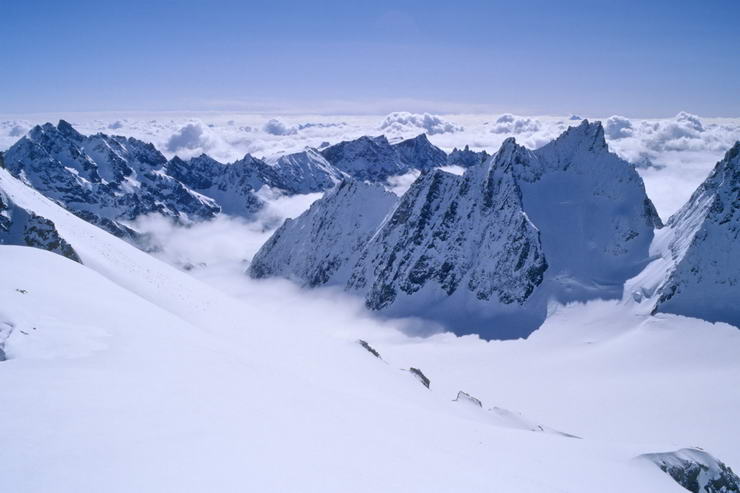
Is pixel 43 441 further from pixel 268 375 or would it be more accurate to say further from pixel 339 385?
pixel 339 385

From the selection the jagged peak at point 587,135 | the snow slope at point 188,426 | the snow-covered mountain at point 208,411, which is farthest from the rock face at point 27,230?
the jagged peak at point 587,135

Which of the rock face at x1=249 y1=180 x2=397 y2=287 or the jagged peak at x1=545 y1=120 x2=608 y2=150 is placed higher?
the jagged peak at x1=545 y1=120 x2=608 y2=150

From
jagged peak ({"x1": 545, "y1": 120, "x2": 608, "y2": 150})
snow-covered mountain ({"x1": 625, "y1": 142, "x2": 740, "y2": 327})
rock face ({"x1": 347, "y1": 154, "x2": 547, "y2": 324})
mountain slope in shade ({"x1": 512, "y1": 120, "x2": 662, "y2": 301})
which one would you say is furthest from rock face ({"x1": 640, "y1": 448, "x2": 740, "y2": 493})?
jagged peak ({"x1": 545, "y1": 120, "x2": 608, "y2": 150})

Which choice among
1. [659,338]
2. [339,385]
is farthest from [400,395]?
[659,338]

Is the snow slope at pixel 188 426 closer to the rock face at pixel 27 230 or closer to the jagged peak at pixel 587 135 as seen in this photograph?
the rock face at pixel 27 230

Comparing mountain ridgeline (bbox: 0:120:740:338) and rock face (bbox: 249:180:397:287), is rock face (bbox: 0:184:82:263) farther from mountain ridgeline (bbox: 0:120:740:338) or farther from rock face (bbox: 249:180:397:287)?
rock face (bbox: 249:180:397:287)

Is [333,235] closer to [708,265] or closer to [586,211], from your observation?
[586,211]

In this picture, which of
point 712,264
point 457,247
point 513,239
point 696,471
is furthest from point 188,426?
point 457,247
